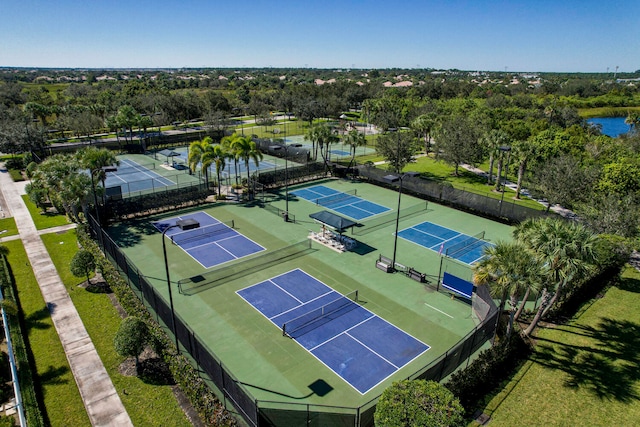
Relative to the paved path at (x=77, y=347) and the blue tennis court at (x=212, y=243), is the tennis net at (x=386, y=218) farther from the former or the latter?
the paved path at (x=77, y=347)

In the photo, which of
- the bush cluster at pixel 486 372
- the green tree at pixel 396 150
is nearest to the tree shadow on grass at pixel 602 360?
the bush cluster at pixel 486 372

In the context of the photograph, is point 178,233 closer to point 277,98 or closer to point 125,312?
point 125,312

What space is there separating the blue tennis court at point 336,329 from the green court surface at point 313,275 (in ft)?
1.34

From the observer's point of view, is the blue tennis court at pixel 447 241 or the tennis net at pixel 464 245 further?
the tennis net at pixel 464 245

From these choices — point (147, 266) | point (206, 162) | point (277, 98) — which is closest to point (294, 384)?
point (147, 266)

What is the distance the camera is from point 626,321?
65.3 ft

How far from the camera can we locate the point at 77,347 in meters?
17.3

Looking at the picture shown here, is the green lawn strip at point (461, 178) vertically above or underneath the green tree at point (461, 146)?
underneath

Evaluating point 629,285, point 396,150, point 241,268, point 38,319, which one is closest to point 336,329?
point 241,268

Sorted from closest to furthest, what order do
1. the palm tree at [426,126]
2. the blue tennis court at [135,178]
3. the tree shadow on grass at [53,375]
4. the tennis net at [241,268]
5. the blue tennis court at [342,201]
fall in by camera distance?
the tree shadow on grass at [53,375]
the tennis net at [241,268]
the blue tennis court at [342,201]
the blue tennis court at [135,178]
the palm tree at [426,126]

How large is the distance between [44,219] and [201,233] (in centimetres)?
1420

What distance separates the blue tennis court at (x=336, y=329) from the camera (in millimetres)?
16625

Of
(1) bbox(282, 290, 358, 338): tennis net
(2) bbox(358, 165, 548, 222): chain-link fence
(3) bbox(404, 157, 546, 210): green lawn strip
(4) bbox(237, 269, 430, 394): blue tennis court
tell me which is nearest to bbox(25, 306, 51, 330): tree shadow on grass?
(4) bbox(237, 269, 430, 394): blue tennis court

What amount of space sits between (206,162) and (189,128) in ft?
149
